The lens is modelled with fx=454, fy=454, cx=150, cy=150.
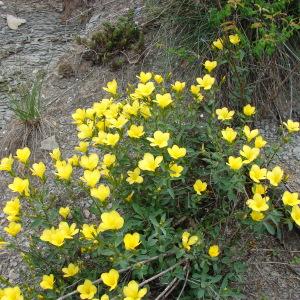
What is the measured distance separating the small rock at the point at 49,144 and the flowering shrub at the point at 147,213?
93 cm

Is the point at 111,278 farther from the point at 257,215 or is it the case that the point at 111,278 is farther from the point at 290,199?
the point at 290,199

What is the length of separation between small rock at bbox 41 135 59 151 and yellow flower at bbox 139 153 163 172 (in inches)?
52.9

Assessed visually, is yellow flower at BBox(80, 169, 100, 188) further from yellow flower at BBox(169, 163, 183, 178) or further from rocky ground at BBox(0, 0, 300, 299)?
rocky ground at BBox(0, 0, 300, 299)

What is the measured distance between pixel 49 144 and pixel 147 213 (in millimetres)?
1353

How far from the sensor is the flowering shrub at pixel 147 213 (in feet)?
5.98

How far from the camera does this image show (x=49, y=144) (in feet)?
10.3

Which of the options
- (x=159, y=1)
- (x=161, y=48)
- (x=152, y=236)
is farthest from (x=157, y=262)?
(x=159, y=1)

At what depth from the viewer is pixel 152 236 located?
6.26 ft

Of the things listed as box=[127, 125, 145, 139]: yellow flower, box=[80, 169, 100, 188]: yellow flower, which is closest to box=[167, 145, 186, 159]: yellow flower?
box=[127, 125, 145, 139]: yellow flower

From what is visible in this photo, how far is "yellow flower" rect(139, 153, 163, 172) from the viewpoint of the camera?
190cm

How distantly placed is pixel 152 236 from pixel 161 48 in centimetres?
190

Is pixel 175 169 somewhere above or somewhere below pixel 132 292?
above

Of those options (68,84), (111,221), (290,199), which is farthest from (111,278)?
(68,84)

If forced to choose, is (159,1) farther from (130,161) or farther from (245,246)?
(245,246)
